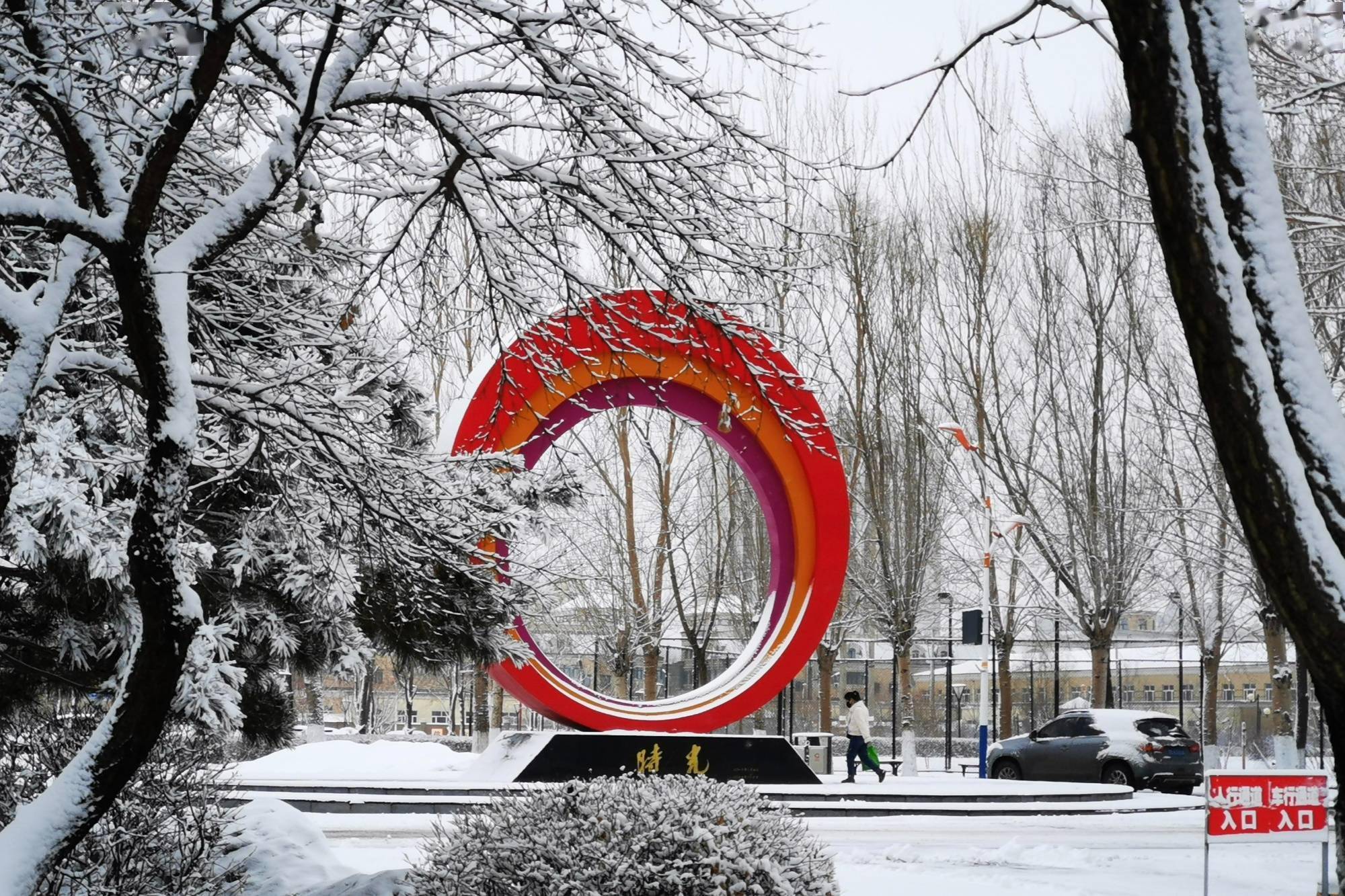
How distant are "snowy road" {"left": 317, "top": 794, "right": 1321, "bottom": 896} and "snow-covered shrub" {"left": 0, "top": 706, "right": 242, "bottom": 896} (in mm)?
2136

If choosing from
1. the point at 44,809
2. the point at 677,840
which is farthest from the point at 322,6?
the point at 677,840

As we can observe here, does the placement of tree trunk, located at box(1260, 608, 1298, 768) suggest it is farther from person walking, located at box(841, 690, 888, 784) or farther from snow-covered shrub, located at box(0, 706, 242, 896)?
snow-covered shrub, located at box(0, 706, 242, 896)

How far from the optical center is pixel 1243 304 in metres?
3.76

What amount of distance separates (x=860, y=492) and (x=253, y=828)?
80.2 feet

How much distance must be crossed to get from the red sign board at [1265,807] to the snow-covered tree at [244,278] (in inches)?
200

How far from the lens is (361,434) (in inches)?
273

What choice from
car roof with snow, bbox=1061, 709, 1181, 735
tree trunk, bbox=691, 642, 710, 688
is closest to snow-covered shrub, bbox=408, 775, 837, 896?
car roof with snow, bbox=1061, 709, 1181, 735

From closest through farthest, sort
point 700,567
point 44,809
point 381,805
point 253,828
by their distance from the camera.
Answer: point 44,809
point 253,828
point 381,805
point 700,567

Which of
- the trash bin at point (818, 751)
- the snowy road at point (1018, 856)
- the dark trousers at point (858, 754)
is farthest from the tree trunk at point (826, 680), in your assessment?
the snowy road at point (1018, 856)

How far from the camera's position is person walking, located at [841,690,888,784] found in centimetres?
2236

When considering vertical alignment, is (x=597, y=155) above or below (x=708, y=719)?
above

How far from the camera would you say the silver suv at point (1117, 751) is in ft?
79.0

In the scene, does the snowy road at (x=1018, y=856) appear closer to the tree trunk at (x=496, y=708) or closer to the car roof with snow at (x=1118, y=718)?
the car roof with snow at (x=1118, y=718)

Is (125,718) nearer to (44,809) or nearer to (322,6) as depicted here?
(44,809)
